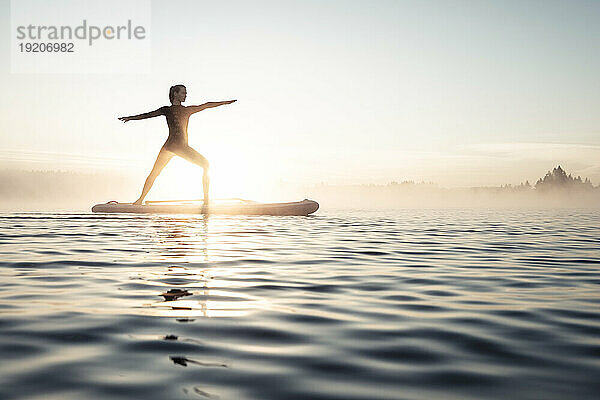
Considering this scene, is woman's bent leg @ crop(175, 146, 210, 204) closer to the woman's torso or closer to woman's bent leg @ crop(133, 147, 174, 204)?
the woman's torso

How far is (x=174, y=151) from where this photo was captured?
19.6 meters

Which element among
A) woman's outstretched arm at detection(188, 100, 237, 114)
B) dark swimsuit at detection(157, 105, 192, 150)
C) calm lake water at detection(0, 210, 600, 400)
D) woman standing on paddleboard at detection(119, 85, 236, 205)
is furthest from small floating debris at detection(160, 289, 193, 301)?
dark swimsuit at detection(157, 105, 192, 150)

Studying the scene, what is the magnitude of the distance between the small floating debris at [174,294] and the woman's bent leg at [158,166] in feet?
50.0

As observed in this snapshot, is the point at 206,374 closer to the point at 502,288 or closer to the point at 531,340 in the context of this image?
the point at 531,340

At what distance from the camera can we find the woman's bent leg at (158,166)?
19938mm

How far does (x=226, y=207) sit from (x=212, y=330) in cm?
1603

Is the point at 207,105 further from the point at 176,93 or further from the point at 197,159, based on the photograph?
the point at 197,159

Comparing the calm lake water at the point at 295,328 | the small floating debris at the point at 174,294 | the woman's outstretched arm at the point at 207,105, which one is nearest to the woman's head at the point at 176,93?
the woman's outstretched arm at the point at 207,105

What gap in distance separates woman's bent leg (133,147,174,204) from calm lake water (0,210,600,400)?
40.2 feet

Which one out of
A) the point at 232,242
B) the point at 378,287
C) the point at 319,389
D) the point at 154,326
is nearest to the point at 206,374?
the point at 319,389

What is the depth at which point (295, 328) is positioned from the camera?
3.87 metres

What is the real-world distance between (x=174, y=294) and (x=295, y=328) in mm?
1541

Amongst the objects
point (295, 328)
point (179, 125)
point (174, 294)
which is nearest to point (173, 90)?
point (179, 125)

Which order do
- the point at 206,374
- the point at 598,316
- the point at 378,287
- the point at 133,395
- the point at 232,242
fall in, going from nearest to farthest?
the point at 133,395 < the point at 206,374 < the point at 598,316 < the point at 378,287 < the point at 232,242
